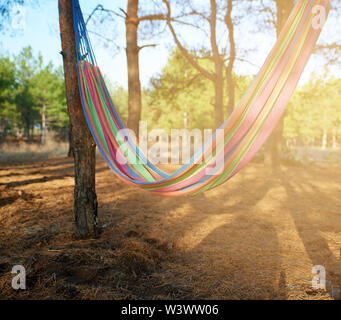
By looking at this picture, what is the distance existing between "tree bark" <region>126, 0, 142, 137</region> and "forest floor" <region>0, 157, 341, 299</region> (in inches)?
76.2

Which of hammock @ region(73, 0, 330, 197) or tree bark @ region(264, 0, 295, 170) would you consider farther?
tree bark @ region(264, 0, 295, 170)

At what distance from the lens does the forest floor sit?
1.78m

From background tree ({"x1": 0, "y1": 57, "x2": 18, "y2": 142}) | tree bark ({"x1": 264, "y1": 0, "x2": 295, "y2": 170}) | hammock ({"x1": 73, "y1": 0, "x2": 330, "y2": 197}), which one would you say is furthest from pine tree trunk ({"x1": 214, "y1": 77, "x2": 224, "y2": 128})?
background tree ({"x1": 0, "y1": 57, "x2": 18, "y2": 142})

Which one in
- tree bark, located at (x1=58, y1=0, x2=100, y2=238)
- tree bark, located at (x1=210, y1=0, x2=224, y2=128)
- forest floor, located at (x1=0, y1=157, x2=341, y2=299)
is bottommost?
forest floor, located at (x1=0, y1=157, x2=341, y2=299)

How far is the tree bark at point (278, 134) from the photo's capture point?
6.48 metres

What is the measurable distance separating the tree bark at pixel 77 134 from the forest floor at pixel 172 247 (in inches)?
11.6

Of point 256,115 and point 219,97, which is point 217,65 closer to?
point 219,97

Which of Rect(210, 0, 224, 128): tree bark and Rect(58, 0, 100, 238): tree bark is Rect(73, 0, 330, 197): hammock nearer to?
Rect(58, 0, 100, 238): tree bark

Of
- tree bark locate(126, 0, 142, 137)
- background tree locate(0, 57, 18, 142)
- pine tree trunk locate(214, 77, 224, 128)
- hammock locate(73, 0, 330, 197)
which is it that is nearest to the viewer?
hammock locate(73, 0, 330, 197)

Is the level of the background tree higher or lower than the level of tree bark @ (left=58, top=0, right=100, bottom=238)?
higher

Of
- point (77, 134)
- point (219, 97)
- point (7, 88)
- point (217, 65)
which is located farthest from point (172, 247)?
point (7, 88)

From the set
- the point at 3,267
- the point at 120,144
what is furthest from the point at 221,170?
the point at 3,267

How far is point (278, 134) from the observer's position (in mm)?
7426

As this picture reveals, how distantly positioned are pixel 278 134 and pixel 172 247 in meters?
6.03
